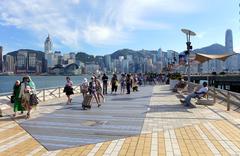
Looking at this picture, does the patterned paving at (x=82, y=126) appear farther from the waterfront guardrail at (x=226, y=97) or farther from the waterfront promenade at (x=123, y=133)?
the waterfront guardrail at (x=226, y=97)

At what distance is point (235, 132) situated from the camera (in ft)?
29.6

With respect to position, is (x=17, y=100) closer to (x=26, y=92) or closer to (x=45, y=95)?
(x=26, y=92)

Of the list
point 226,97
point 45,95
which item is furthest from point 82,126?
point 45,95

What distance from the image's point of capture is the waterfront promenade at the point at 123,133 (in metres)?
7.36

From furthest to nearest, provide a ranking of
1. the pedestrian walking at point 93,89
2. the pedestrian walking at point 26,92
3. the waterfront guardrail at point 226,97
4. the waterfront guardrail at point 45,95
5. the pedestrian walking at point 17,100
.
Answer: the waterfront guardrail at point 45,95, the pedestrian walking at point 93,89, the waterfront guardrail at point 226,97, the pedestrian walking at point 17,100, the pedestrian walking at point 26,92

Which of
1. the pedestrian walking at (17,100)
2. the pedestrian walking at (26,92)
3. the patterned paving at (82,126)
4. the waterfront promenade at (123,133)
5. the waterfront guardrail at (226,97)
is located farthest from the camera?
the waterfront guardrail at (226,97)

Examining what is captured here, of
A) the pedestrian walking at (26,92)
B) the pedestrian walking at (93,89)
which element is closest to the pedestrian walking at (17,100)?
the pedestrian walking at (26,92)

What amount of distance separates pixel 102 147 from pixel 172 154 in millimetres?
1588

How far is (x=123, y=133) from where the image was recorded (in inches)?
356

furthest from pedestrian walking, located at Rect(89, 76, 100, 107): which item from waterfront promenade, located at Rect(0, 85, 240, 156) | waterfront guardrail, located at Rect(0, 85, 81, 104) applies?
waterfront guardrail, located at Rect(0, 85, 81, 104)

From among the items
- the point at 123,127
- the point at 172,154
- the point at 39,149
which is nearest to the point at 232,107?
the point at 123,127

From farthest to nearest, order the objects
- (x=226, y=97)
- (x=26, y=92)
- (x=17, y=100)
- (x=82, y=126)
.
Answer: (x=226, y=97) < (x=17, y=100) < (x=26, y=92) < (x=82, y=126)

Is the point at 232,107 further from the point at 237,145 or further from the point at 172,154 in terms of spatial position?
the point at 172,154

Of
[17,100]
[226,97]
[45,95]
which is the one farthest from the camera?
[45,95]
